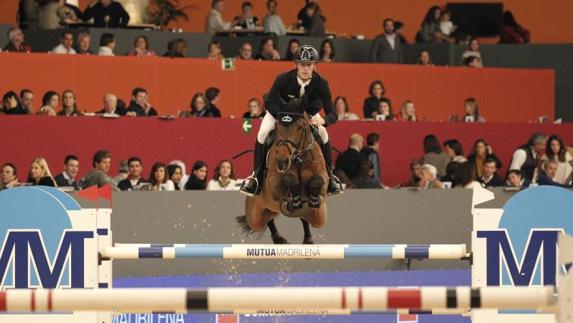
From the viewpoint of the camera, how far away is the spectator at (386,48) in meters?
18.6

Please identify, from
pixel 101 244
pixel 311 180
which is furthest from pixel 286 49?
pixel 101 244

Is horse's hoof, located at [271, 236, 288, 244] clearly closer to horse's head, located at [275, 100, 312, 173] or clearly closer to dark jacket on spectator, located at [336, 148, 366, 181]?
horse's head, located at [275, 100, 312, 173]

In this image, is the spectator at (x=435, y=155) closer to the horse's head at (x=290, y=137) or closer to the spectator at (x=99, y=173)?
the spectator at (x=99, y=173)

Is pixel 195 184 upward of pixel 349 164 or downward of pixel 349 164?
downward

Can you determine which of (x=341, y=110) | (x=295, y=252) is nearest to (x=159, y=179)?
(x=341, y=110)

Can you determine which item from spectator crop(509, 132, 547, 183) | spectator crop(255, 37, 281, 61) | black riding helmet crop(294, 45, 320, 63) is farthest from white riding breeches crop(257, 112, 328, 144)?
spectator crop(255, 37, 281, 61)

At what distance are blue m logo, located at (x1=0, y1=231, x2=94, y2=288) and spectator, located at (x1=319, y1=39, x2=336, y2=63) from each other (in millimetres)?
10494

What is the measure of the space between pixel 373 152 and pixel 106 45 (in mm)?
3529

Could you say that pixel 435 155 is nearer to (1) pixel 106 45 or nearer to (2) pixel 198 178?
(2) pixel 198 178

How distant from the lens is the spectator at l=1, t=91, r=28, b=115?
14367mm

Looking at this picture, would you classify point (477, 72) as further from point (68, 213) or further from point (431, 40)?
point (68, 213)

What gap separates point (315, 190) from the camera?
930 centimetres

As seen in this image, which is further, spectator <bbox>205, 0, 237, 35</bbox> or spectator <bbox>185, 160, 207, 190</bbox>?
spectator <bbox>205, 0, 237, 35</bbox>

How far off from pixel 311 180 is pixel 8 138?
19.2 ft
